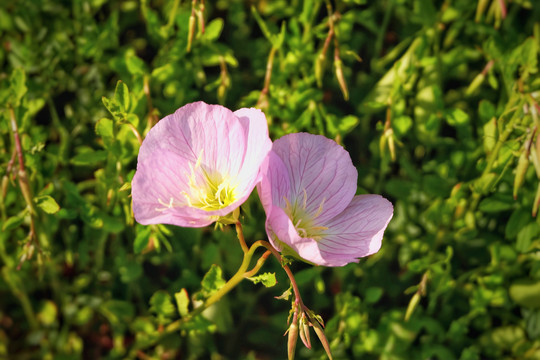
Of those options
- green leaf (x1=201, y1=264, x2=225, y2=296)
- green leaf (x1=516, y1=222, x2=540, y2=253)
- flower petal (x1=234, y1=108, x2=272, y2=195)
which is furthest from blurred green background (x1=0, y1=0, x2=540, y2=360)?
flower petal (x1=234, y1=108, x2=272, y2=195)

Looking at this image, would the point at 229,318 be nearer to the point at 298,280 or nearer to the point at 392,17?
the point at 298,280

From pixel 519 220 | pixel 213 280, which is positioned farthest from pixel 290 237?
pixel 519 220

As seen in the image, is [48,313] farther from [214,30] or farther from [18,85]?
[214,30]

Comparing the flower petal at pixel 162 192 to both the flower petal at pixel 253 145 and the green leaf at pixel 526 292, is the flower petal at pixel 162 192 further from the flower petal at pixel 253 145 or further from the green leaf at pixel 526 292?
the green leaf at pixel 526 292

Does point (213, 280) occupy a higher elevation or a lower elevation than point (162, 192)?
lower

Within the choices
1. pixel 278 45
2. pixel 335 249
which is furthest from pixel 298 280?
pixel 278 45

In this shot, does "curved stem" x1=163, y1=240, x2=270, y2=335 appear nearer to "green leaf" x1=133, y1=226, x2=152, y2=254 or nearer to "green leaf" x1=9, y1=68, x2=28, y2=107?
"green leaf" x1=133, y1=226, x2=152, y2=254

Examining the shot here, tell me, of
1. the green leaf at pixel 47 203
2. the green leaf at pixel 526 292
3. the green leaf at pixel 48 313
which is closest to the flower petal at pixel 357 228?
the green leaf at pixel 47 203
